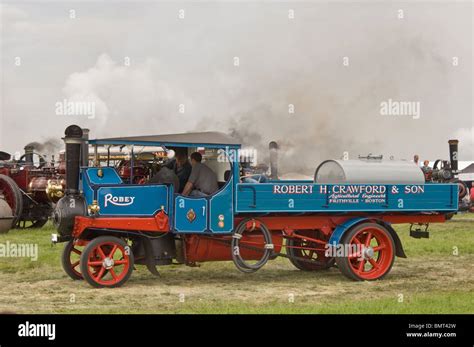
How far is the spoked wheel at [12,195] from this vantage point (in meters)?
18.3

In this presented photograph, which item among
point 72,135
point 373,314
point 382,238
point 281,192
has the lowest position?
point 373,314

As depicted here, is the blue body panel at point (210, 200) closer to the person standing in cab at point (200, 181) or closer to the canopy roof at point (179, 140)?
the person standing in cab at point (200, 181)

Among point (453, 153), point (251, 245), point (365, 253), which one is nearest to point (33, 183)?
point (251, 245)

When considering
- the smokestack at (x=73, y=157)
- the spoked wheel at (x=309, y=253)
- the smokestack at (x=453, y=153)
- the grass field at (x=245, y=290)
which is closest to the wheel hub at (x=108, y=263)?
the grass field at (x=245, y=290)

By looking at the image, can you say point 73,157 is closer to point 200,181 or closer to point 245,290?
point 200,181

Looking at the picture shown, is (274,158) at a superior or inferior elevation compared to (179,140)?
superior

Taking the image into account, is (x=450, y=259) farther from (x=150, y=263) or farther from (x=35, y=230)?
(x=35, y=230)

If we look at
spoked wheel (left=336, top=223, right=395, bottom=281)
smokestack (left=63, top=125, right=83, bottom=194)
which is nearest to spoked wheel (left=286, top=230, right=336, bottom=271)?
spoked wheel (left=336, top=223, right=395, bottom=281)

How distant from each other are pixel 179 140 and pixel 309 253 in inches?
124

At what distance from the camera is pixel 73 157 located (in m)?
9.52

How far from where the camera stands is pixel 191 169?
1017 cm

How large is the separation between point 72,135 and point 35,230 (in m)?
10.6

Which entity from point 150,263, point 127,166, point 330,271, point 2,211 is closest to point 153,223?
point 150,263

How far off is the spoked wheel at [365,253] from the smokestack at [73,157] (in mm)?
3673
